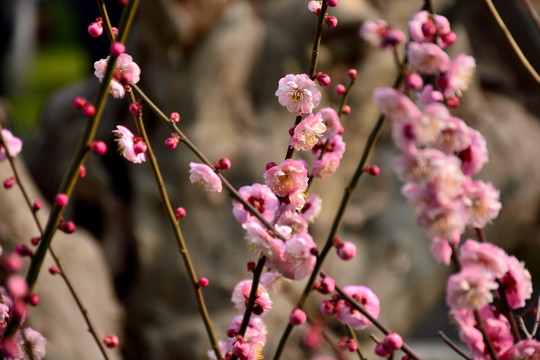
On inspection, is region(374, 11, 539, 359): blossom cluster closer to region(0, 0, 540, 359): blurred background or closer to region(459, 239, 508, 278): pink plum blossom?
region(459, 239, 508, 278): pink plum blossom

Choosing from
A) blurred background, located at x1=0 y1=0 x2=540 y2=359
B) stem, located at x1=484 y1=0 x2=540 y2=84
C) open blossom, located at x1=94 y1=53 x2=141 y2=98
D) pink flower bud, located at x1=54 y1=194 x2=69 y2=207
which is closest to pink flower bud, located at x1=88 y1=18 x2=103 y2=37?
open blossom, located at x1=94 y1=53 x2=141 y2=98

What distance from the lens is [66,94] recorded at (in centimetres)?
224

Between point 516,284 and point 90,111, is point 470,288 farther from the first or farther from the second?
point 90,111

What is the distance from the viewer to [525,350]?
33 cm

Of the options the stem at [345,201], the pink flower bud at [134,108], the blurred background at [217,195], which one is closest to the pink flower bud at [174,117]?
the pink flower bud at [134,108]

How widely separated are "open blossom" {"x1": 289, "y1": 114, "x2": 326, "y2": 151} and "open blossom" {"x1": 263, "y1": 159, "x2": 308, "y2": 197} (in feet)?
0.04

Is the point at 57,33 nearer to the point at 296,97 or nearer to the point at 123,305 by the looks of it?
the point at 123,305

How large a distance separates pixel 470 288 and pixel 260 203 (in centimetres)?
15

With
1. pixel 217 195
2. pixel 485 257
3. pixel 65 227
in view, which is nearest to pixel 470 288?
pixel 485 257

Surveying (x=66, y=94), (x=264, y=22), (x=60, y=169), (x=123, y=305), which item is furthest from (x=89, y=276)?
(x=66, y=94)

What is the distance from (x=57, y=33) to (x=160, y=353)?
16.9 feet

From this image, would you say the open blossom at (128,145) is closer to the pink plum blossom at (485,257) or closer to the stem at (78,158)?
the stem at (78,158)

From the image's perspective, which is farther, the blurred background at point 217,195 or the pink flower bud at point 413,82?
the blurred background at point 217,195

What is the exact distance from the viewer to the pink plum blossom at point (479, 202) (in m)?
0.31
